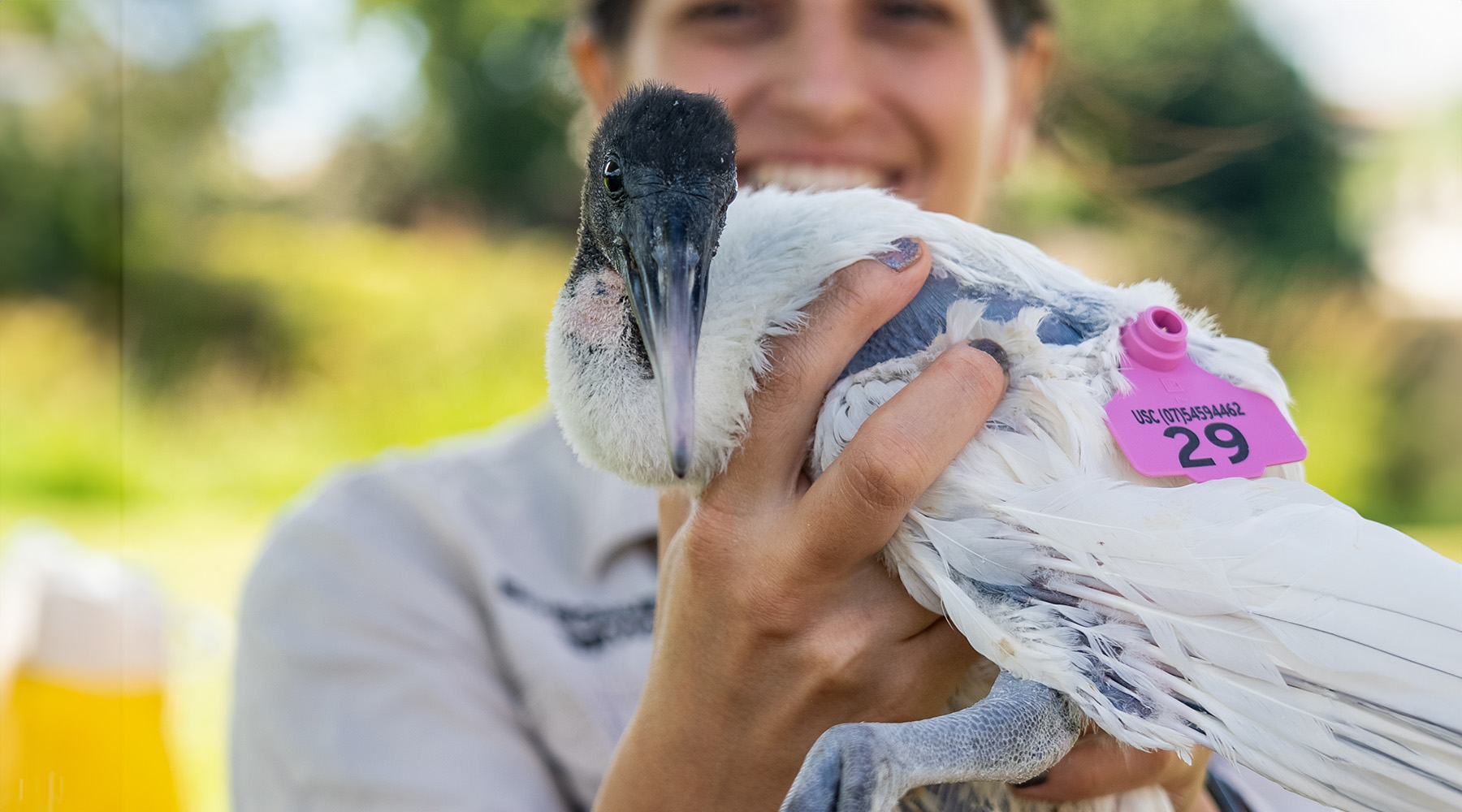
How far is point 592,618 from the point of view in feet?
6.16

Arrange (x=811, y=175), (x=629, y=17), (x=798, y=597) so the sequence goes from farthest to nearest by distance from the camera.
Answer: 1. (x=629, y=17)
2. (x=811, y=175)
3. (x=798, y=597)

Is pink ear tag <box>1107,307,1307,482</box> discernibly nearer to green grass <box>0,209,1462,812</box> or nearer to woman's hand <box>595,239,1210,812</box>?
woman's hand <box>595,239,1210,812</box>

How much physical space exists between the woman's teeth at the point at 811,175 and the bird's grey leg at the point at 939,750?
107 cm

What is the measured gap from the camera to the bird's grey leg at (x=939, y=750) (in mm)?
966

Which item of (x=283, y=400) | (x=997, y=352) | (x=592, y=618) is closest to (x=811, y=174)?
(x=997, y=352)

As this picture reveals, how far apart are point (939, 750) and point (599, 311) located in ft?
2.25

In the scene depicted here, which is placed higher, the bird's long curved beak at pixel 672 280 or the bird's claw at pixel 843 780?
the bird's long curved beak at pixel 672 280

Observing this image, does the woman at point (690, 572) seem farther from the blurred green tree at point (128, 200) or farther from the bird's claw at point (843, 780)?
the blurred green tree at point (128, 200)

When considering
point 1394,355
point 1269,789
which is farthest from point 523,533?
point 1394,355

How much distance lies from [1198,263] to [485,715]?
31.8 feet

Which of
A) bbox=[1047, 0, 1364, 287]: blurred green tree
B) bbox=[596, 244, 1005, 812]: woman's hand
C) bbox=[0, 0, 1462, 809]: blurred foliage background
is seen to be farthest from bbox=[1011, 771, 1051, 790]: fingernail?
bbox=[1047, 0, 1364, 287]: blurred green tree

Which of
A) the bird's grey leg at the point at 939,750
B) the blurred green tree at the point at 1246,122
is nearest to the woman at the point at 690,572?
the bird's grey leg at the point at 939,750

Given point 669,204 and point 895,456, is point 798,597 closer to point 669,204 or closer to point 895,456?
point 895,456

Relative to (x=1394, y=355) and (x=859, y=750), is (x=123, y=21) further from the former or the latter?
(x=1394, y=355)
